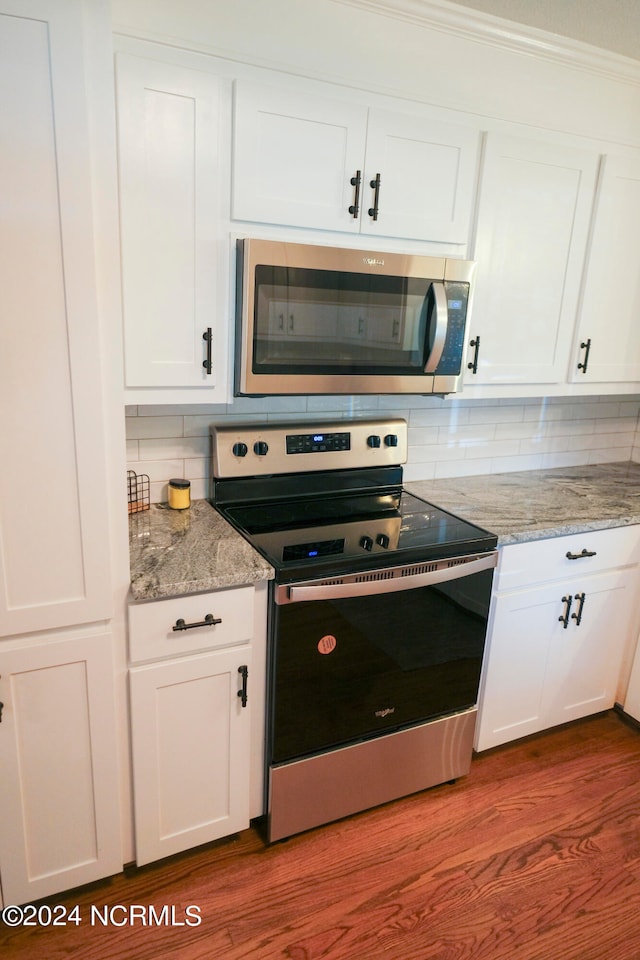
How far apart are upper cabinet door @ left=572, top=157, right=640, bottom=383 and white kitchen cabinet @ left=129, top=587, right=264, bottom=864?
1690 mm

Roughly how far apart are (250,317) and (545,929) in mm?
1888

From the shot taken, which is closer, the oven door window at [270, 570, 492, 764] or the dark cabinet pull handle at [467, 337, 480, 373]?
the oven door window at [270, 570, 492, 764]

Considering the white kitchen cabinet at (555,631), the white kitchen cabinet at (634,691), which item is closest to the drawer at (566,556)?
the white kitchen cabinet at (555,631)

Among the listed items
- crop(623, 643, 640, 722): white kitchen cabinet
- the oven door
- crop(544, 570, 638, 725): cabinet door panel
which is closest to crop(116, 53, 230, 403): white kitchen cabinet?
the oven door

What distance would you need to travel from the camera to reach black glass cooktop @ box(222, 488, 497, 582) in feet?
5.74

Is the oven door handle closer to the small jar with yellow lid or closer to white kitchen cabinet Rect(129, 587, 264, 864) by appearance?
white kitchen cabinet Rect(129, 587, 264, 864)

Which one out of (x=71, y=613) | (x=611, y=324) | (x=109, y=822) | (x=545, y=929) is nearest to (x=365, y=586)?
(x=71, y=613)

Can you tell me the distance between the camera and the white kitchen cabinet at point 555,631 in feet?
7.06

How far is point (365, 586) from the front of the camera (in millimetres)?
1763

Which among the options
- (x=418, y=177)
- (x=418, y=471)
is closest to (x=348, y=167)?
(x=418, y=177)

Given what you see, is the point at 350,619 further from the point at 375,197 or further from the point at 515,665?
the point at 375,197

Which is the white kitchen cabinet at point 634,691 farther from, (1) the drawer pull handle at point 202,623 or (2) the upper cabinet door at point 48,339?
(2) the upper cabinet door at point 48,339

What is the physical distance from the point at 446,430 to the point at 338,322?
883 millimetres

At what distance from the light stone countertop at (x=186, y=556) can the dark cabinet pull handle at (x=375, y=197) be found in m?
1.05
